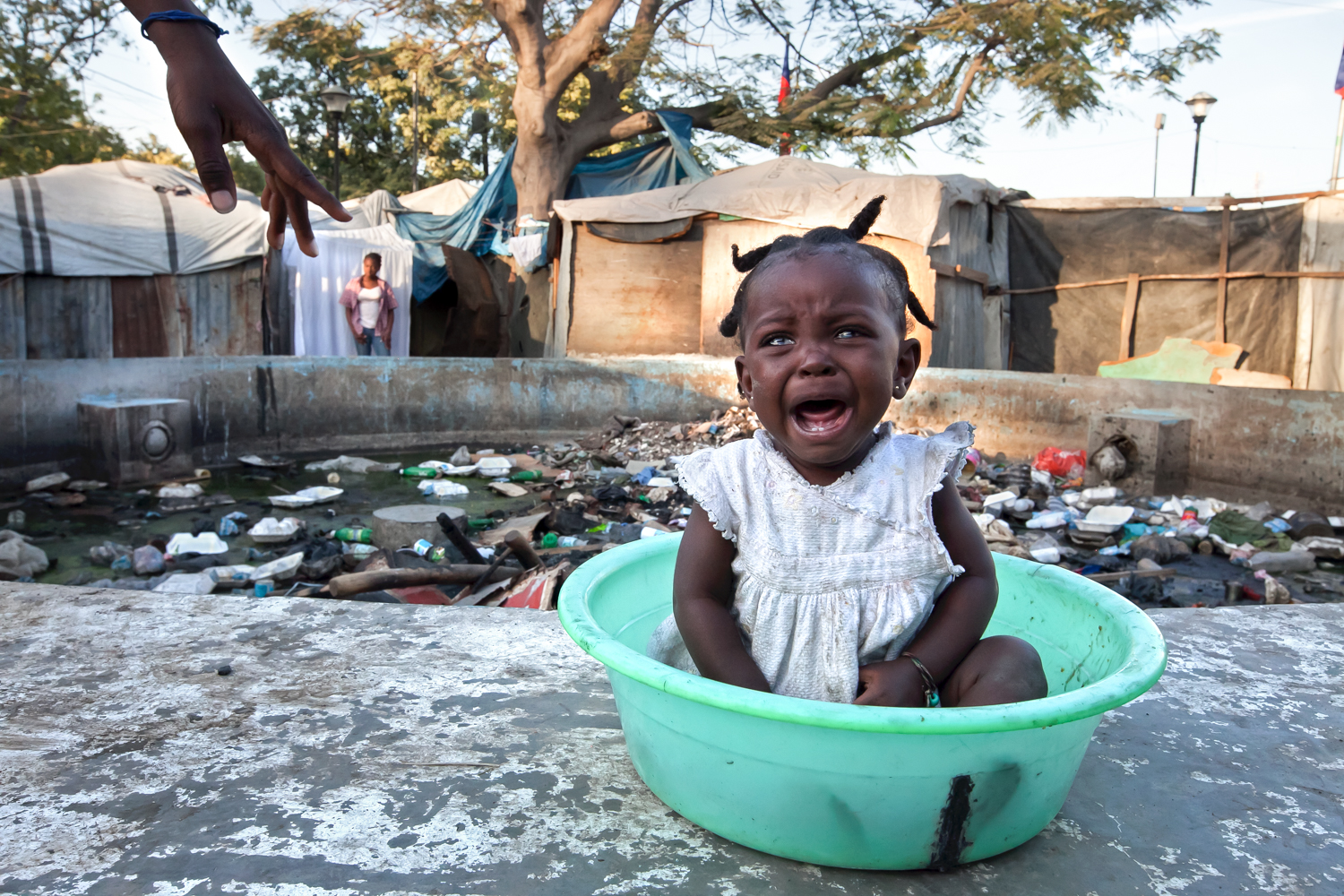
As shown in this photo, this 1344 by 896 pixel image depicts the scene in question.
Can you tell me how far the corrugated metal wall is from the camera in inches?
363

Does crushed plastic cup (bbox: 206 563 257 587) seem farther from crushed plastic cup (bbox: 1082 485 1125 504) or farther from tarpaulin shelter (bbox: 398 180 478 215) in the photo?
Answer: tarpaulin shelter (bbox: 398 180 478 215)

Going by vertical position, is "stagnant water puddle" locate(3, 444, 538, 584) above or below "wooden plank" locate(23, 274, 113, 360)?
below

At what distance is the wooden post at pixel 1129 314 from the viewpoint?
11.5 m

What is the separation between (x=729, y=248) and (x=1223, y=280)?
625 centimetres

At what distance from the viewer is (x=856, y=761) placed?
3.52ft

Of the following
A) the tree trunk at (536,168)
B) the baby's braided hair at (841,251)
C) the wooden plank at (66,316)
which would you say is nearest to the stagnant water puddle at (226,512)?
the baby's braided hair at (841,251)

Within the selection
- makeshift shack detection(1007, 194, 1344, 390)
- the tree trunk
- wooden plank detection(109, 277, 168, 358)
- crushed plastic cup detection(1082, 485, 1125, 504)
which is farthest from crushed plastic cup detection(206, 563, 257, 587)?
makeshift shack detection(1007, 194, 1344, 390)

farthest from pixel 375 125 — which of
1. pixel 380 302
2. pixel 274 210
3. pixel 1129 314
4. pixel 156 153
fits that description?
pixel 274 210

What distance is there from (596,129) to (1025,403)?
362 inches

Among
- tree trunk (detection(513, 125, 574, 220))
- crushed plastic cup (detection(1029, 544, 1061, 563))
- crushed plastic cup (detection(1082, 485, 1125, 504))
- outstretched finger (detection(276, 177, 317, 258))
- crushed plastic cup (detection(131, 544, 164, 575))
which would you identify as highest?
tree trunk (detection(513, 125, 574, 220))

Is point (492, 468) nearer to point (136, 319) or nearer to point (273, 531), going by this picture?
point (273, 531)

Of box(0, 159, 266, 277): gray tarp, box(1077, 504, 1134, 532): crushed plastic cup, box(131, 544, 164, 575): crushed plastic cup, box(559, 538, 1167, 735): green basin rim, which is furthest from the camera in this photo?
box(0, 159, 266, 277): gray tarp

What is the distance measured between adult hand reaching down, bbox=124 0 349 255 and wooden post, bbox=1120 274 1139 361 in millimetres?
11973

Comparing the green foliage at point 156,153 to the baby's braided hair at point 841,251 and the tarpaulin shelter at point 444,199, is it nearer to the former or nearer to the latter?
the tarpaulin shelter at point 444,199
